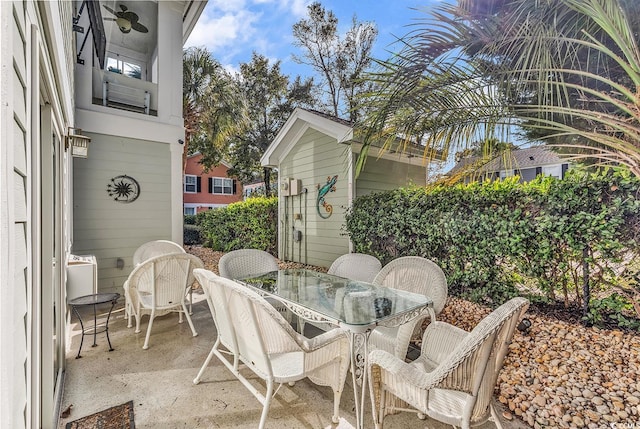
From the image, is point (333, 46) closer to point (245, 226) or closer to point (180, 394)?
point (245, 226)

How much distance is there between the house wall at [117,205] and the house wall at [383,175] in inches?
159

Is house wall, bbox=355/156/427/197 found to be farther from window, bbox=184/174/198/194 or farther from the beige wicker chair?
window, bbox=184/174/198/194

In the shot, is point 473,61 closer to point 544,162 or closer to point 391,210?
point 391,210

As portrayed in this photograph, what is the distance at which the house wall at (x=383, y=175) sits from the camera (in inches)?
262

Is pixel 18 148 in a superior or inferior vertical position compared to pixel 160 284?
superior

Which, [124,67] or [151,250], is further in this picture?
[124,67]

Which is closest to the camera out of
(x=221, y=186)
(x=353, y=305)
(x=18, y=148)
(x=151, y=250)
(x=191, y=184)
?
(x=18, y=148)

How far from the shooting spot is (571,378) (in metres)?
2.55

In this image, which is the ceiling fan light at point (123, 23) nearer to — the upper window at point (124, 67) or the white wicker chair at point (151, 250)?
the upper window at point (124, 67)

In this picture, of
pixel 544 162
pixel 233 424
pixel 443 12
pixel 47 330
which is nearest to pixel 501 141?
pixel 443 12

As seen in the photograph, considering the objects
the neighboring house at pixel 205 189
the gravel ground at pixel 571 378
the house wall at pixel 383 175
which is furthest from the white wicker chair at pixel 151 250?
the neighboring house at pixel 205 189

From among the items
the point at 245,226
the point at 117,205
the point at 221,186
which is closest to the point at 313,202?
the point at 245,226

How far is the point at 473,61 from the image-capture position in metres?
3.35

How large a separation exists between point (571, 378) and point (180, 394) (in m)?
3.35
